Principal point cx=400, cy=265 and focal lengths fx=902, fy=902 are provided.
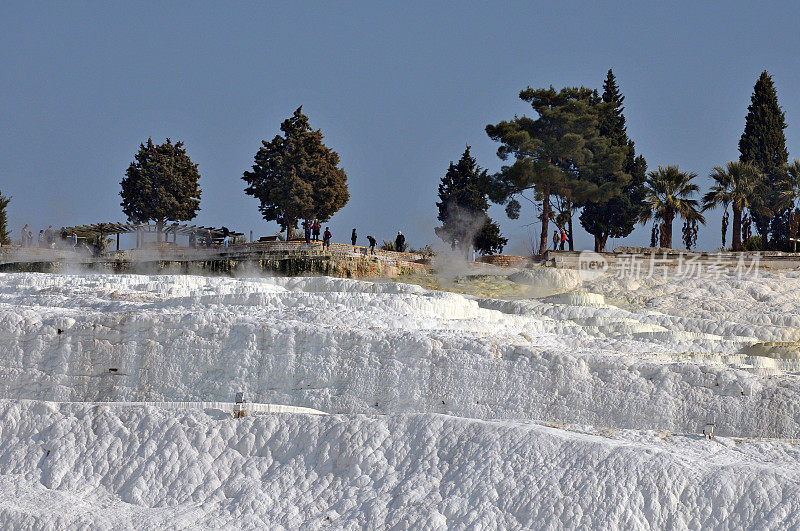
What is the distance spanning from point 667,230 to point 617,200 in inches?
96.9

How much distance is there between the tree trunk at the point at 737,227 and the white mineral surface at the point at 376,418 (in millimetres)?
16941

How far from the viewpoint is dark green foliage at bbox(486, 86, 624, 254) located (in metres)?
28.5

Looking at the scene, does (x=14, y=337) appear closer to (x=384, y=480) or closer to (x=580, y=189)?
(x=384, y=480)

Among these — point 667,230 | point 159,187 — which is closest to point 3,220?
point 159,187

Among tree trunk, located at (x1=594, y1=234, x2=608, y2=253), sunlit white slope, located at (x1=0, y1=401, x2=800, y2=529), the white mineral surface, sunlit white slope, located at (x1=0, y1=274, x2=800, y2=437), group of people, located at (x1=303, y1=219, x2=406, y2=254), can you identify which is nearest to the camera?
sunlit white slope, located at (x1=0, y1=401, x2=800, y2=529)

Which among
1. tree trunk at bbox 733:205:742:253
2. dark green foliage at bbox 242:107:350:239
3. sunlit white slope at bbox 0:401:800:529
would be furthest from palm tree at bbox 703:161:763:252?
sunlit white slope at bbox 0:401:800:529

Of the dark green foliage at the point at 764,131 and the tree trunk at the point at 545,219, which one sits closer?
the tree trunk at the point at 545,219

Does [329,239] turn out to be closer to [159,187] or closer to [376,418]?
[159,187]

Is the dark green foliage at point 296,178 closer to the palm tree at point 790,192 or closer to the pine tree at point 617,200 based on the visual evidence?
the pine tree at point 617,200

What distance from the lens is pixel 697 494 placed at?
13.8ft

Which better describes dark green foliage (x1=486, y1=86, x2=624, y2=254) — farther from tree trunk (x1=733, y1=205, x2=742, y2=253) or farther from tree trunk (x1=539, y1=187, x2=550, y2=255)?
tree trunk (x1=733, y1=205, x2=742, y2=253)

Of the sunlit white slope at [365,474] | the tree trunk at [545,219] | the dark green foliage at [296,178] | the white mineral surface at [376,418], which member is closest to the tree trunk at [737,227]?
the tree trunk at [545,219]

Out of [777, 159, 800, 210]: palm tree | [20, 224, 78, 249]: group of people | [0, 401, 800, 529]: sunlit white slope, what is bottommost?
[0, 401, 800, 529]: sunlit white slope

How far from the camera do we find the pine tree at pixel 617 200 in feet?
99.9
